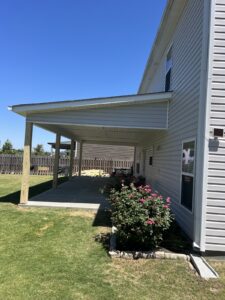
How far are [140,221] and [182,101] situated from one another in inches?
133

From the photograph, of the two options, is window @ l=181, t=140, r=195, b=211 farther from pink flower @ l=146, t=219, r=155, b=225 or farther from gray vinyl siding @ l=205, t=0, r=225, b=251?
pink flower @ l=146, t=219, r=155, b=225

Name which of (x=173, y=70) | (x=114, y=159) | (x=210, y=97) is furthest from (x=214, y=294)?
(x=114, y=159)

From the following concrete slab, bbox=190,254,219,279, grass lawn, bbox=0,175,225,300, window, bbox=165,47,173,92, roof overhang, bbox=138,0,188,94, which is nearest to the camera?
grass lawn, bbox=0,175,225,300

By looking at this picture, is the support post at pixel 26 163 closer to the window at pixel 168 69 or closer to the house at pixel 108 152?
the window at pixel 168 69

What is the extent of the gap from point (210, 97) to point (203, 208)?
201 cm

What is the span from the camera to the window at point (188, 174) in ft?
21.8

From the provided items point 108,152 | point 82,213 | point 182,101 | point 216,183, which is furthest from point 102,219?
point 108,152

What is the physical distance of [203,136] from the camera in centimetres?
581

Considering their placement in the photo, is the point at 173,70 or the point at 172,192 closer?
the point at 172,192

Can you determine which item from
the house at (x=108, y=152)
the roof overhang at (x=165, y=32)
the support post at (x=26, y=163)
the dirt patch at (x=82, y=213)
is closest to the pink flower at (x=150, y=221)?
the dirt patch at (x=82, y=213)

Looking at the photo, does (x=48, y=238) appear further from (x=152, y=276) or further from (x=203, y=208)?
(x=203, y=208)

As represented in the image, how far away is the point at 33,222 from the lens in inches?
322

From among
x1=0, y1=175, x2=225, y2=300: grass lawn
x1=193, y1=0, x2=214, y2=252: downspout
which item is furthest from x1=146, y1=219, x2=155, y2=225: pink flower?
x1=193, y1=0, x2=214, y2=252: downspout

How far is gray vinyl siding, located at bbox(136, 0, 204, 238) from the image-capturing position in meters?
6.63
